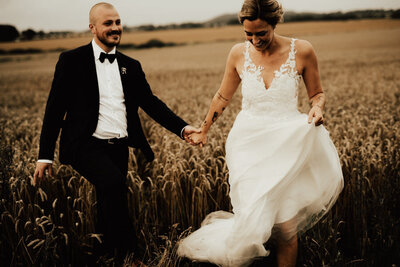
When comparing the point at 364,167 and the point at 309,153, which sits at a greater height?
the point at 309,153

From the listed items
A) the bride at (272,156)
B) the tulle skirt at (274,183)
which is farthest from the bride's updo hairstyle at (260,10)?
the tulle skirt at (274,183)

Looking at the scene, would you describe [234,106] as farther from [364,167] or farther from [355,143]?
[364,167]

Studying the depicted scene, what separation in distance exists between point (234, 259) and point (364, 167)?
7.36ft

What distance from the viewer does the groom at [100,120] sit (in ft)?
10.0

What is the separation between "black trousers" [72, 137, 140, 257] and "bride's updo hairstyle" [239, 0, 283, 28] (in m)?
1.70

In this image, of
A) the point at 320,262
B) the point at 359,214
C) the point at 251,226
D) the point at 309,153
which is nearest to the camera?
Answer: the point at 251,226

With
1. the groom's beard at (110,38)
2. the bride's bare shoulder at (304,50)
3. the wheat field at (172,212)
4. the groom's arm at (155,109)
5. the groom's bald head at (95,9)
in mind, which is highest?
the groom's bald head at (95,9)

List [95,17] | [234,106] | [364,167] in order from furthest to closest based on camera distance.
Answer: [234,106] → [364,167] → [95,17]

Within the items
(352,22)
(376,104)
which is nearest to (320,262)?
(376,104)

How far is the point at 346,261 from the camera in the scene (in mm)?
3176

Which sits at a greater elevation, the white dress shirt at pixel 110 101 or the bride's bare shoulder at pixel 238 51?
the bride's bare shoulder at pixel 238 51

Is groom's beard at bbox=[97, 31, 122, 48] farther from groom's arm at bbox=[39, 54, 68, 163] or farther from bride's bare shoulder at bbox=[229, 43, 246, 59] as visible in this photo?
bride's bare shoulder at bbox=[229, 43, 246, 59]

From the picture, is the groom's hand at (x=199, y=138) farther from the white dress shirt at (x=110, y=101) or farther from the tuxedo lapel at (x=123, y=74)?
the tuxedo lapel at (x=123, y=74)

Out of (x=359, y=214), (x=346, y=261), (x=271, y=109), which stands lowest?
(x=346, y=261)
